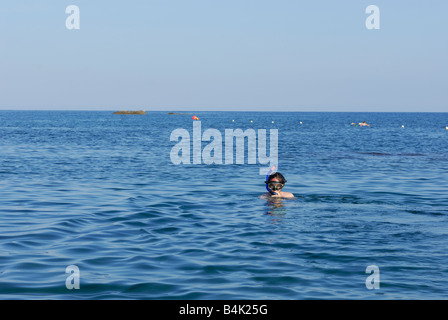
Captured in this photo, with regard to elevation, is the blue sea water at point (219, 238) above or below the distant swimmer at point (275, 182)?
below

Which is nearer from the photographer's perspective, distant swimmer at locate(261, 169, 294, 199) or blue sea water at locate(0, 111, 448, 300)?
blue sea water at locate(0, 111, 448, 300)

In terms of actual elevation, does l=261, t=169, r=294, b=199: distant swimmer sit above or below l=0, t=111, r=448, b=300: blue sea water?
above

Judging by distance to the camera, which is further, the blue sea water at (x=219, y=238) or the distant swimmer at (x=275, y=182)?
the distant swimmer at (x=275, y=182)

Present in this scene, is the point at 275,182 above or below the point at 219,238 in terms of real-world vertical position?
above

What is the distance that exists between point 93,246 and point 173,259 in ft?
7.23

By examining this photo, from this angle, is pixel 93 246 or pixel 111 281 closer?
pixel 111 281

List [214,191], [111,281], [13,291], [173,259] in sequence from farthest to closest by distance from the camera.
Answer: [214,191]
[173,259]
[111,281]
[13,291]

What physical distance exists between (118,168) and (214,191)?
1120cm

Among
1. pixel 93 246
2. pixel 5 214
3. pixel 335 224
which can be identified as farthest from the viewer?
pixel 5 214

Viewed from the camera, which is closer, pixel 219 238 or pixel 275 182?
pixel 219 238

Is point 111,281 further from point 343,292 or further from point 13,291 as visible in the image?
point 343,292

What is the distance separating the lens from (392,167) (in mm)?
33781
